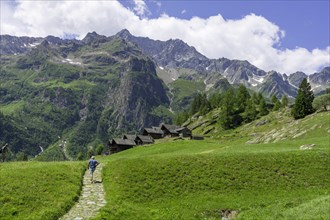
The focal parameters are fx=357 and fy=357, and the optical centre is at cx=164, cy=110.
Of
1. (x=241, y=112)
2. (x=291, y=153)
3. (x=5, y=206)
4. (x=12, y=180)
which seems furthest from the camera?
(x=241, y=112)

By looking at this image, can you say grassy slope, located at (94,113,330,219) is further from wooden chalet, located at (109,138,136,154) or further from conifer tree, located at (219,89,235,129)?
conifer tree, located at (219,89,235,129)

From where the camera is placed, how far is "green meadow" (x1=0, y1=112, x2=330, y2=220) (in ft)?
94.2

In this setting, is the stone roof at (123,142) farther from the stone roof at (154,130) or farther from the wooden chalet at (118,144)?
the stone roof at (154,130)

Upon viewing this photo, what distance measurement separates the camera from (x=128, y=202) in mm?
32594

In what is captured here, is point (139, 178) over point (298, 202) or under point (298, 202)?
over

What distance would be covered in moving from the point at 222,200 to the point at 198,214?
13.6 ft

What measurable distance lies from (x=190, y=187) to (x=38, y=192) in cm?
1507

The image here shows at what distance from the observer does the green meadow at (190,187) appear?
28719 millimetres

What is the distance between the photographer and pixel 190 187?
3744cm

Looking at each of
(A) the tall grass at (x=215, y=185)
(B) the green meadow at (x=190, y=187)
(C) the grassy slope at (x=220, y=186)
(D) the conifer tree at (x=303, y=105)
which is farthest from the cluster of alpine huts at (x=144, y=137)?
(A) the tall grass at (x=215, y=185)

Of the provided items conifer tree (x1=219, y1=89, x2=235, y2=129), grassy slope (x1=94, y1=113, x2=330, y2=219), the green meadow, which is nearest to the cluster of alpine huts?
conifer tree (x1=219, y1=89, x2=235, y2=129)

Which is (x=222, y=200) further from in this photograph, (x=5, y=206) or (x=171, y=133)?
(x=171, y=133)

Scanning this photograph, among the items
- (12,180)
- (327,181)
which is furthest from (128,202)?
(327,181)

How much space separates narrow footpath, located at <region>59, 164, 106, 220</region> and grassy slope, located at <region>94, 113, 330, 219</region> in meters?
0.94
